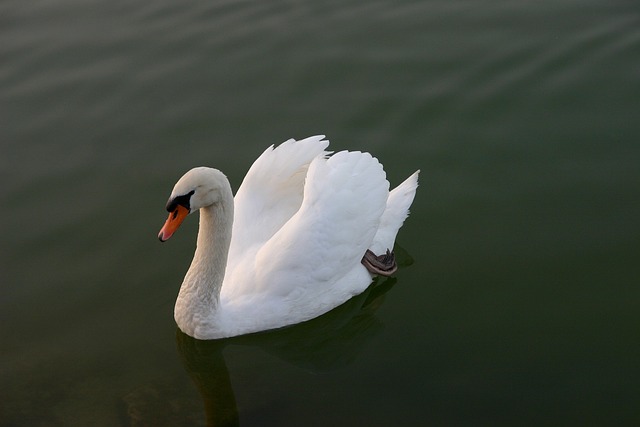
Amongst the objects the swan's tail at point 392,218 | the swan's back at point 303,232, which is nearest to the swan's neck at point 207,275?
the swan's back at point 303,232

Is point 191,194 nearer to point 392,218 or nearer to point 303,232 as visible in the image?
point 303,232

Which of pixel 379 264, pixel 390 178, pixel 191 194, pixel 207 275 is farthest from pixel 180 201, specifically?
pixel 390 178

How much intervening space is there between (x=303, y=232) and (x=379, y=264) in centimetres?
91

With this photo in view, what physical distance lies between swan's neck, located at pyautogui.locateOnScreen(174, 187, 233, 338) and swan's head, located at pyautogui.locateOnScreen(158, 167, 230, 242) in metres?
0.21

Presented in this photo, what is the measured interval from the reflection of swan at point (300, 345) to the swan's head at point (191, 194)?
1.09m

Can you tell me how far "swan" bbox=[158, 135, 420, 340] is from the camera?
20.7ft

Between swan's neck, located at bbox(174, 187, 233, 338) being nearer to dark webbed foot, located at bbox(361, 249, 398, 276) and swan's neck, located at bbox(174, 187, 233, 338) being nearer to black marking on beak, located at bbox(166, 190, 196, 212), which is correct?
black marking on beak, located at bbox(166, 190, 196, 212)

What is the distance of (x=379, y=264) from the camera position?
709 centimetres

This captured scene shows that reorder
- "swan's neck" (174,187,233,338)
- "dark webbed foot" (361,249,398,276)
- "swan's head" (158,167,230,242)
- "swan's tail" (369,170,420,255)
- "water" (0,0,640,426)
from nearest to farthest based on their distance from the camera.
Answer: "swan's head" (158,167,230,242) < "water" (0,0,640,426) < "swan's neck" (174,187,233,338) < "dark webbed foot" (361,249,398,276) < "swan's tail" (369,170,420,255)

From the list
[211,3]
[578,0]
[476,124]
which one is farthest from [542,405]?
[211,3]

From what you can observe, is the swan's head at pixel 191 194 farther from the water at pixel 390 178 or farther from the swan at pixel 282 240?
the water at pixel 390 178

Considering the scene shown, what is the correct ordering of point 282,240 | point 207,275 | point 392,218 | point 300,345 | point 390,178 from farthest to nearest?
point 390,178 → point 392,218 → point 300,345 → point 282,240 → point 207,275

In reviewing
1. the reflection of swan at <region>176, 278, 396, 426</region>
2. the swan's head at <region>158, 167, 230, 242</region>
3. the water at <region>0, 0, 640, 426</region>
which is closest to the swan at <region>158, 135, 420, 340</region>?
the swan's head at <region>158, 167, 230, 242</region>

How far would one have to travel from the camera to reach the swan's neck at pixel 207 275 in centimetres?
625
